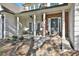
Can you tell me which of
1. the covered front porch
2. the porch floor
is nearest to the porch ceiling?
the covered front porch

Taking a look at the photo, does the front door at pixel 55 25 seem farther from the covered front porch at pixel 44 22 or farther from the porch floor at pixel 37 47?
the porch floor at pixel 37 47

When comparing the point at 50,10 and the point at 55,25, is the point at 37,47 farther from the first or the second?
the point at 50,10

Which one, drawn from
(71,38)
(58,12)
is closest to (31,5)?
(58,12)

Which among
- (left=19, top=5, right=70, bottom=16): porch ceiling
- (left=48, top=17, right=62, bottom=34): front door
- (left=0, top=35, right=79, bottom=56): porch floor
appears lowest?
(left=0, top=35, right=79, bottom=56): porch floor

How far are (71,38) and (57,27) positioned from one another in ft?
0.97

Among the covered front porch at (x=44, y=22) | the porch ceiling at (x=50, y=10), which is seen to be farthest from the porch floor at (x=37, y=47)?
the porch ceiling at (x=50, y=10)

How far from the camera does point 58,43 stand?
2.82 meters

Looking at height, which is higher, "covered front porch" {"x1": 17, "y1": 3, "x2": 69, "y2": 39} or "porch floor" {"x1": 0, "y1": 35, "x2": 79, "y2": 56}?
"covered front porch" {"x1": 17, "y1": 3, "x2": 69, "y2": 39}

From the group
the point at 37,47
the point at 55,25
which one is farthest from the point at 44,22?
the point at 37,47

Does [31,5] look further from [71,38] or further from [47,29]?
[71,38]

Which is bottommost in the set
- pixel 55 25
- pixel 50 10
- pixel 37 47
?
pixel 37 47

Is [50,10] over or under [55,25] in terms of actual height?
over

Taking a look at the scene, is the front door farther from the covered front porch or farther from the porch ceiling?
the porch ceiling

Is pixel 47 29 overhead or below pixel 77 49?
overhead
